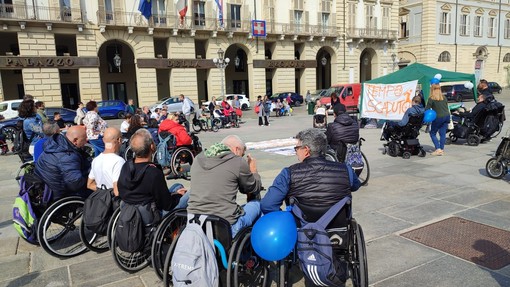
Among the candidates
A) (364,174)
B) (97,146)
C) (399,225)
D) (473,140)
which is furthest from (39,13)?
(399,225)

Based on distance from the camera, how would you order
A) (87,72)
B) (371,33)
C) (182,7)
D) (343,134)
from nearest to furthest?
1. (343,134)
2. (87,72)
3. (182,7)
4. (371,33)

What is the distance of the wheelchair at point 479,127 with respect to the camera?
10.4 m

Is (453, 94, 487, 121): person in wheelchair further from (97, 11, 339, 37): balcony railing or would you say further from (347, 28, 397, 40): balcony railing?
(347, 28, 397, 40): balcony railing

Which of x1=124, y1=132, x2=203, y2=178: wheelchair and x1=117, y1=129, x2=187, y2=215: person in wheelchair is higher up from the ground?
x1=117, y1=129, x2=187, y2=215: person in wheelchair

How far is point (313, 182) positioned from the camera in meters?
3.08

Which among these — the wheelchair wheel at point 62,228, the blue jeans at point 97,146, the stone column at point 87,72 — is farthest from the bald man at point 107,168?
the stone column at point 87,72

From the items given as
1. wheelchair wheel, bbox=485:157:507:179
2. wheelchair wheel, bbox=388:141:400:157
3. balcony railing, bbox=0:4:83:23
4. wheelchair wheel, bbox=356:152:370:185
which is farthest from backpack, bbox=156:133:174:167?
balcony railing, bbox=0:4:83:23

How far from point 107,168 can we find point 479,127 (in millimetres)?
9982

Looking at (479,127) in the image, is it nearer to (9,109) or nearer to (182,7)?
(9,109)

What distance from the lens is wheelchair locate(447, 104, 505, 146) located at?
409 inches

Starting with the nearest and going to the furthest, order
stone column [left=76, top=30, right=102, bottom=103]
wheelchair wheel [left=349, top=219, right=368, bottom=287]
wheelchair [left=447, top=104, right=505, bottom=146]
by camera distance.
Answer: wheelchair wheel [left=349, top=219, right=368, bottom=287], wheelchair [left=447, top=104, right=505, bottom=146], stone column [left=76, top=30, right=102, bottom=103]

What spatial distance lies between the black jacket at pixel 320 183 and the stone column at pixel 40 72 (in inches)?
1104

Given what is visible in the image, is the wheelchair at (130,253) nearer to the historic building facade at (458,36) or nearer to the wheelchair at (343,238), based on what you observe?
the wheelchair at (343,238)

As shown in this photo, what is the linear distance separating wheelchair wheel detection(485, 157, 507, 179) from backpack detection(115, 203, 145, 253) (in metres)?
6.27
